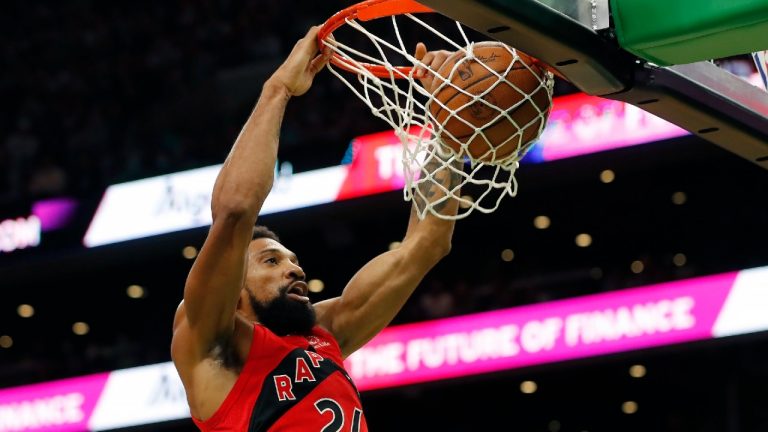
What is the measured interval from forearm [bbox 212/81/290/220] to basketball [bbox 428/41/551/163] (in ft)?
1.37

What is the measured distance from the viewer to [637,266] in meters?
9.86

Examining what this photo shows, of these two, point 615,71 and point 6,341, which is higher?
point 615,71

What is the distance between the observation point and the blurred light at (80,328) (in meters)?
11.6

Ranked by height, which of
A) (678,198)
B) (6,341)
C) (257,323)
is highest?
(257,323)

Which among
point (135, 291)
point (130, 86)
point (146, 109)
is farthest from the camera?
point (135, 291)

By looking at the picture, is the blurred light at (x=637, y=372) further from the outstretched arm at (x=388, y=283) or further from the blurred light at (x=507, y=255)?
the outstretched arm at (x=388, y=283)

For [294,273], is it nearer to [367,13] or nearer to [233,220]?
[233,220]

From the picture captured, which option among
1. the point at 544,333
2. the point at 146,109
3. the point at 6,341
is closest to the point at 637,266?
the point at 544,333

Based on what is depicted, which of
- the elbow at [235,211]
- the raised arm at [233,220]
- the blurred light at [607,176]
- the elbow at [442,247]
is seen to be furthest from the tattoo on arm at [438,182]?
the blurred light at [607,176]

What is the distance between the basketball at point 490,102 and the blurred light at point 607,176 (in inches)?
218

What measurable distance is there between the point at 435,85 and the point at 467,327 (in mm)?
5740

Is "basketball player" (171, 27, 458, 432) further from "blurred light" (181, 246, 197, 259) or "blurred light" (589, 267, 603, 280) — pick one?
"blurred light" (181, 246, 197, 259)

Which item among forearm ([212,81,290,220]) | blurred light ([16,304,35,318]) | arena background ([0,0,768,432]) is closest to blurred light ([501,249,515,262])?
arena background ([0,0,768,432])

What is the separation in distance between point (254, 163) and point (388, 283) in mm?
802
